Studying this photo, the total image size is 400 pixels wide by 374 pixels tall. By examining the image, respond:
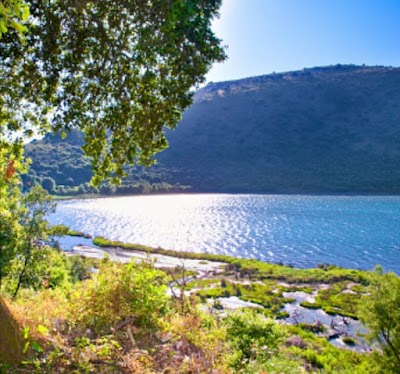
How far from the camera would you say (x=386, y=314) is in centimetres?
2775

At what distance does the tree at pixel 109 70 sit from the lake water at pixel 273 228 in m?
74.2

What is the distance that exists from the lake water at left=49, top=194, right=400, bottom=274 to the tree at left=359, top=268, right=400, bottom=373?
4775 cm

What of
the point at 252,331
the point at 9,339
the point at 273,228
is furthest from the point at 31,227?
the point at 273,228

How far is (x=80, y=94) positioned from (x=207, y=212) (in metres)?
159

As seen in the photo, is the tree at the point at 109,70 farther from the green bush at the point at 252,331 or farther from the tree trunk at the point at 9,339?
the green bush at the point at 252,331

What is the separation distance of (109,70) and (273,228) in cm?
11702

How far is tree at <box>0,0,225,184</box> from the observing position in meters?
9.27

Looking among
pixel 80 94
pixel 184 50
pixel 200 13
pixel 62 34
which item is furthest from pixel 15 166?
pixel 200 13

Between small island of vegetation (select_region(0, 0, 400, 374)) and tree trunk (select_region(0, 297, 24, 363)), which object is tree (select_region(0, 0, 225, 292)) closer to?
small island of vegetation (select_region(0, 0, 400, 374))

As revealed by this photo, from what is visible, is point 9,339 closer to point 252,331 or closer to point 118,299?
point 118,299

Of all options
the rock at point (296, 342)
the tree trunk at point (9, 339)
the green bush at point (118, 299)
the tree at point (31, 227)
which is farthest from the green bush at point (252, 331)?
the rock at point (296, 342)

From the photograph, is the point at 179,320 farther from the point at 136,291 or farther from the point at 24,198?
the point at 24,198

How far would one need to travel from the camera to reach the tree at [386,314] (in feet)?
88.6

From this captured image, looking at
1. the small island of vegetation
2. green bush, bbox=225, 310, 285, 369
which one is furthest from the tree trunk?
green bush, bbox=225, 310, 285, 369
